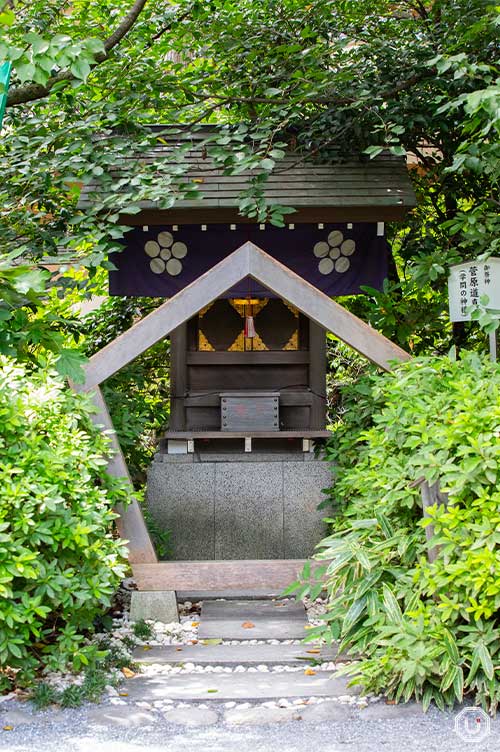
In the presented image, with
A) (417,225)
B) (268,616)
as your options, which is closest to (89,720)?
(268,616)

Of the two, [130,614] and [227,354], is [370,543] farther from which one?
[227,354]

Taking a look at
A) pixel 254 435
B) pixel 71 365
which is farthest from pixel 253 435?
pixel 71 365

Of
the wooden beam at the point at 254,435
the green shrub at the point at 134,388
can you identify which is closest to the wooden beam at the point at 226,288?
the green shrub at the point at 134,388

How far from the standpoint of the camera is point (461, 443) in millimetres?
4164

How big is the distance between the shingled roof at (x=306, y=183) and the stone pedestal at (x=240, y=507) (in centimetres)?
262

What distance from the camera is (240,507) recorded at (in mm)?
7672

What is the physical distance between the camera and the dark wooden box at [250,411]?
7.86 m

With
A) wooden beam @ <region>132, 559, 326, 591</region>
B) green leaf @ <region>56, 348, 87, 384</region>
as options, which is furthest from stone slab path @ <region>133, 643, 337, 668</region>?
green leaf @ <region>56, 348, 87, 384</region>

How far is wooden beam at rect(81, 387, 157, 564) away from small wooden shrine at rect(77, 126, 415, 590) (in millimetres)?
1853

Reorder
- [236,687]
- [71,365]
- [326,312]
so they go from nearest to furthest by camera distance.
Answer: [236,687], [71,365], [326,312]

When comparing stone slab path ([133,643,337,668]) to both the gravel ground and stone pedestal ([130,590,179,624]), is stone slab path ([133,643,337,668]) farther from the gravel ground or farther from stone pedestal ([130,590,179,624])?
the gravel ground

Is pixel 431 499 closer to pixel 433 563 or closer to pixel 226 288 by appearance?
pixel 433 563

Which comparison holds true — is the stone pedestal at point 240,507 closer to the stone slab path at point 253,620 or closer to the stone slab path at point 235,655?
the stone slab path at point 253,620

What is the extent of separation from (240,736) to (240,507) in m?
3.84
